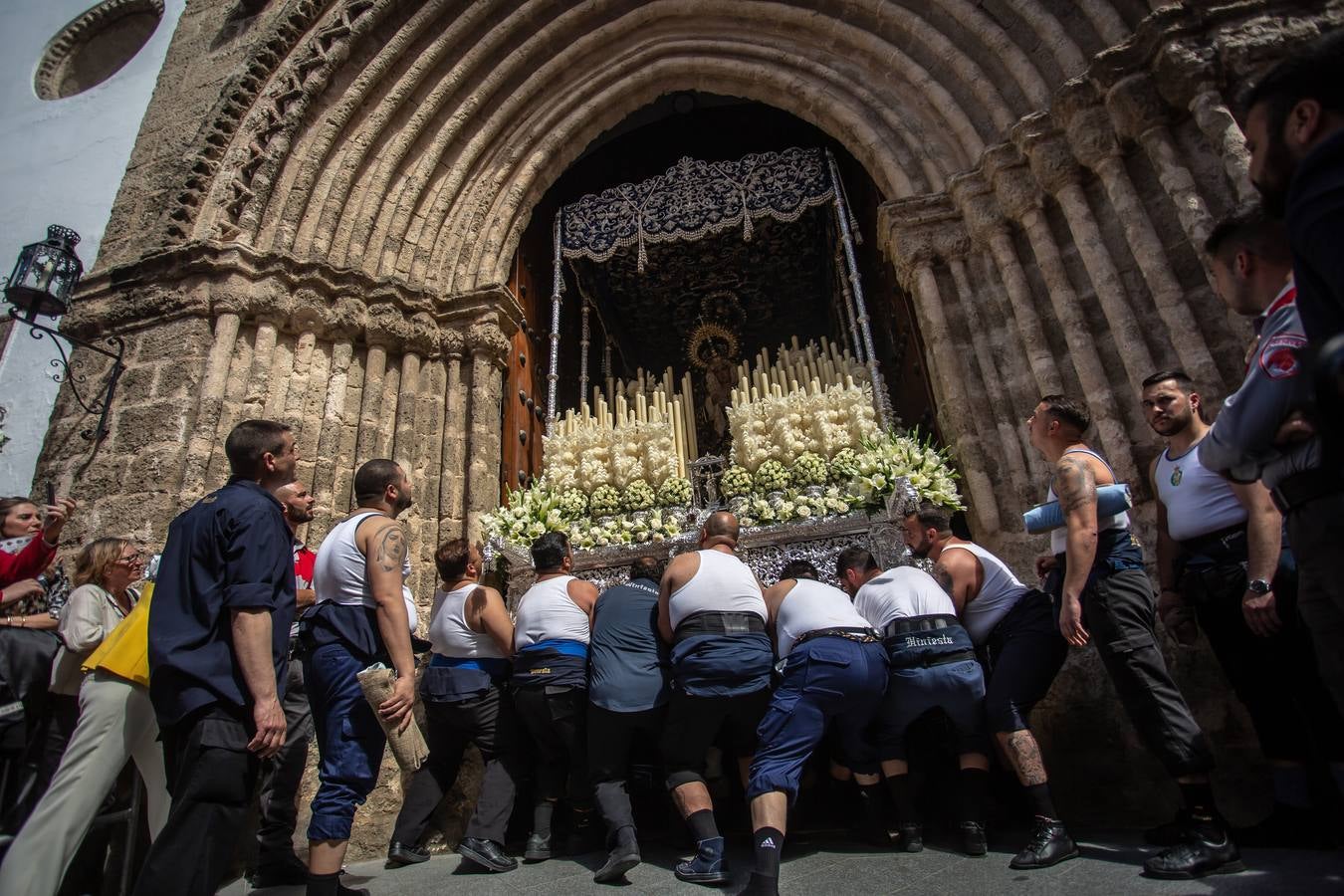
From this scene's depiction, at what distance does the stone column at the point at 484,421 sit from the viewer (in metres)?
5.32

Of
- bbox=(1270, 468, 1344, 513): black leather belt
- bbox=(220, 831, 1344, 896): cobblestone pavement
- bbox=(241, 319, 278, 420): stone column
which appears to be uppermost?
bbox=(241, 319, 278, 420): stone column

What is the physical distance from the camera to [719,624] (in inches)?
107

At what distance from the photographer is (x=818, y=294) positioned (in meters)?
8.77

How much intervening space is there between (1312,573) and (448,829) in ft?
12.0

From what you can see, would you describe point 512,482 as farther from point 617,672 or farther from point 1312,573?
point 1312,573

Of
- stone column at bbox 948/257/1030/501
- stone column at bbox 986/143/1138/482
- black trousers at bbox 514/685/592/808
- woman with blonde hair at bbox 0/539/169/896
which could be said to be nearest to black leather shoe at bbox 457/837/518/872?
black trousers at bbox 514/685/592/808

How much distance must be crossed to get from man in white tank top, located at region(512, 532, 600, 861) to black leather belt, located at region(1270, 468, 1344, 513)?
8.04 feet

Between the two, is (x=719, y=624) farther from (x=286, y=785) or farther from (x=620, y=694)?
(x=286, y=785)

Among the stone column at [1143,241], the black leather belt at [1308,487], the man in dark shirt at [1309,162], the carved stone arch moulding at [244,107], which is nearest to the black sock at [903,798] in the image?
the black leather belt at [1308,487]

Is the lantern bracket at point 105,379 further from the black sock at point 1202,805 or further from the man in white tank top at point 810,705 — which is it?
the black sock at point 1202,805

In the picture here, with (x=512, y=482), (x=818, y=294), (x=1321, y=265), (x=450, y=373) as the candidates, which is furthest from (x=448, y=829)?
(x=818, y=294)

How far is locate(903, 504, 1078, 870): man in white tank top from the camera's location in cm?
232

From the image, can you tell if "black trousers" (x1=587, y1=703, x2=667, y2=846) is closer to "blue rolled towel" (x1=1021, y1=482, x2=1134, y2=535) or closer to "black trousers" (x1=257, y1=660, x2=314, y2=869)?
"black trousers" (x1=257, y1=660, x2=314, y2=869)

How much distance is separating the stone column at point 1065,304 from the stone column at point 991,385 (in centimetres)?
44
